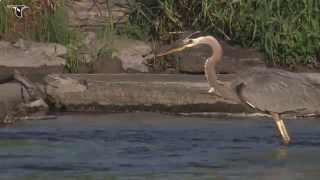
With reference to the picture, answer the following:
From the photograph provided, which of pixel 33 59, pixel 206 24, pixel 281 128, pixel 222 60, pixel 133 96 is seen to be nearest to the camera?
pixel 281 128

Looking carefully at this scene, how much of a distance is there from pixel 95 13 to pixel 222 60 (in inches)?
94.8

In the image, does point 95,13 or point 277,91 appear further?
point 95,13

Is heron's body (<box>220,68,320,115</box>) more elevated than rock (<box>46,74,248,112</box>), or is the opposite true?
heron's body (<box>220,68,320,115</box>)

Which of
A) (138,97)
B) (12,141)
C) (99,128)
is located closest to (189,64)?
(138,97)

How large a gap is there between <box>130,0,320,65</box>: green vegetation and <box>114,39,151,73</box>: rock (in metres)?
0.49

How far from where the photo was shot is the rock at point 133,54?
1258cm

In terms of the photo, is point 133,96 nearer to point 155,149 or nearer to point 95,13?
point 155,149

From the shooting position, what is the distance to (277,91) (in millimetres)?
10094

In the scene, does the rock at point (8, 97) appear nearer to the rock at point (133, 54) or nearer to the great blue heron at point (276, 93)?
the rock at point (133, 54)

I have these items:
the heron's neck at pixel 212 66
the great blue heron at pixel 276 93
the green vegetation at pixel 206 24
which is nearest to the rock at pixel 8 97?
the green vegetation at pixel 206 24

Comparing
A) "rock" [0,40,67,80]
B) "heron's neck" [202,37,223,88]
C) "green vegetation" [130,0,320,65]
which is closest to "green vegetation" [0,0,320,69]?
"green vegetation" [130,0,320,65]

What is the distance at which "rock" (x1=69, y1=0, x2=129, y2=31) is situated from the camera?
44.6 ft

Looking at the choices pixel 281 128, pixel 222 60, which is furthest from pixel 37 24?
pixel 281 128

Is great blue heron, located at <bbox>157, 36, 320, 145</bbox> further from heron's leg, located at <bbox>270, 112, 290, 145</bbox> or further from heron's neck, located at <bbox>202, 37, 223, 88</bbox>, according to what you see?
heron's neck, located at <bbox>202, 37, 223, 88</bbox>
